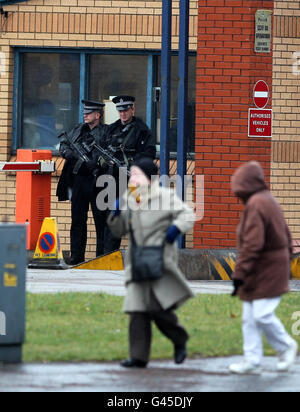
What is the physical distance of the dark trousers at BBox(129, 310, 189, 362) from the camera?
7.85 m

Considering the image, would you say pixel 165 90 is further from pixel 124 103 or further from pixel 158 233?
pixel 158 233

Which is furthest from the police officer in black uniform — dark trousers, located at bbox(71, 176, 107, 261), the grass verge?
the grass verge

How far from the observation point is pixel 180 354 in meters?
7.97

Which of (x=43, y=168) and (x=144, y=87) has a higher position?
(x=144, y=87)

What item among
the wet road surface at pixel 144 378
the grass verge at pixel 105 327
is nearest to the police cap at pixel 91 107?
the grass verge at pixel 105 327

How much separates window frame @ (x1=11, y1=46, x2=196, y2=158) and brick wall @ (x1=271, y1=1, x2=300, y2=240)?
153cm

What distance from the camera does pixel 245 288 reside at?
25.8ft

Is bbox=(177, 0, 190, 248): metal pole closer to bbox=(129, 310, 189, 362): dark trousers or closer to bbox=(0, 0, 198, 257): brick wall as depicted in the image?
bbox=(0, 0, 198, 257): brick wall

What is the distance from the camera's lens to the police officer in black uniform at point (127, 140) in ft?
44.4
